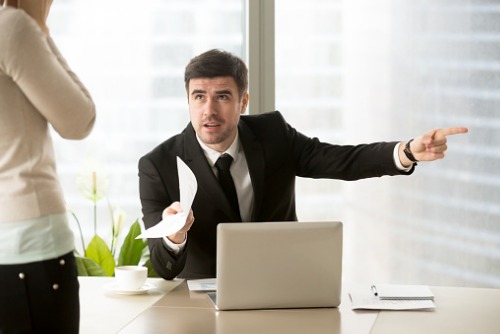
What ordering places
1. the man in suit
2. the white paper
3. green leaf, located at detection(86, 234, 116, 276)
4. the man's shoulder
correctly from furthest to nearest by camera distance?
green leaf, located at detection(86, 234, 116, 276) < the man's shoulder < the man in suit < the white paper

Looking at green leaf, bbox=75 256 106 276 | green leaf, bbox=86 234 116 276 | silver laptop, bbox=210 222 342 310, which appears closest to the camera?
silver laptop, bbox=210 222 342 310

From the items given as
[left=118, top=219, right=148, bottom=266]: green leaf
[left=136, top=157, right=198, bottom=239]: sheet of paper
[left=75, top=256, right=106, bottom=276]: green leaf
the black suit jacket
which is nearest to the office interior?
[left=118, top=219, right=148, bottom=266]: green leaf

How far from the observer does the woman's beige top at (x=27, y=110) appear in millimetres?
1635

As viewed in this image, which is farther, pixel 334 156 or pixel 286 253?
pixel 334 156

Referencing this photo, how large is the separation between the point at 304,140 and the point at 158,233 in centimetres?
131

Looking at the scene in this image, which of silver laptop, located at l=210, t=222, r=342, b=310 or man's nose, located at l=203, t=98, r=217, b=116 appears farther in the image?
man's nose, located at l=203, t=98, r=217, b=116

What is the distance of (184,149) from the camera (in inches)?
125

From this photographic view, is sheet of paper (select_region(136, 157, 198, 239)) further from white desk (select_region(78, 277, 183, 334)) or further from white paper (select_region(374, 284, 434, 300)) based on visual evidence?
white paper (select_region(374, 284, 434, 300))

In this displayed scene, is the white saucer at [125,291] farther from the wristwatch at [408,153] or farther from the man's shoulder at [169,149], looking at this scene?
the wristwatch at [408,153]

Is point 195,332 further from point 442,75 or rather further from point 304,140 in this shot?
point 442,75

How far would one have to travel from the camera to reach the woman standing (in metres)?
1.64

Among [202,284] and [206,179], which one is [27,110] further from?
[206,179]

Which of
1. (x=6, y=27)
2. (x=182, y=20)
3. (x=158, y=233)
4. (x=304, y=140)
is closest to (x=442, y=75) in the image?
(x=304, y=140)

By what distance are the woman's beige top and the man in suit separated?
4.07ft
